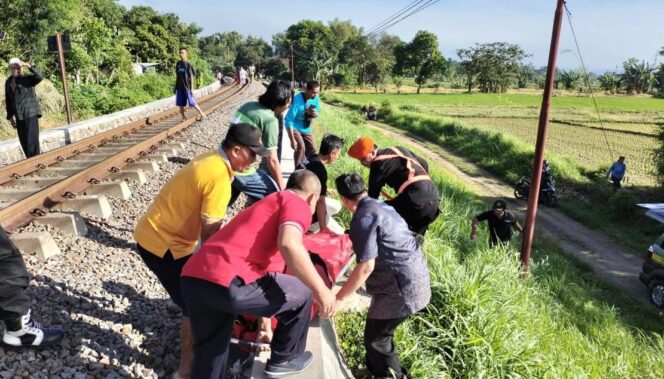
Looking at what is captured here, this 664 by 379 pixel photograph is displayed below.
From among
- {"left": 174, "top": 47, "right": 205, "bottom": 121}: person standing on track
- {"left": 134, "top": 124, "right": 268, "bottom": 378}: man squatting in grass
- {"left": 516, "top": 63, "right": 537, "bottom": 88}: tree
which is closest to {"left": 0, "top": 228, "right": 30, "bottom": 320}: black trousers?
{"left": 134, "top": 124, "right": 268, "bottom": 378}: man squatting in grass

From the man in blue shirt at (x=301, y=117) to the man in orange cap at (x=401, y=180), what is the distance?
2.48m

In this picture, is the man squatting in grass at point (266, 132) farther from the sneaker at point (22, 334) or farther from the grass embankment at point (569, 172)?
the grass embankment at point (569, 172)

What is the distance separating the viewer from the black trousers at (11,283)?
287cm

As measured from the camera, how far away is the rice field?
21.3 m

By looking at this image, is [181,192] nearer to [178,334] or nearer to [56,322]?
[178,334]

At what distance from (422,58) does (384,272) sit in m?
71.4

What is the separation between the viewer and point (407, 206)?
4422 millimetres

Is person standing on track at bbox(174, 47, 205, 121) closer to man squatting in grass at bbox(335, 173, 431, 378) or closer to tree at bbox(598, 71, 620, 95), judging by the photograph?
man squatting in grass at bbox(335, 173, 431, 378)

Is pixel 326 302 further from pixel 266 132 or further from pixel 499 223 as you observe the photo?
pixel 499 223

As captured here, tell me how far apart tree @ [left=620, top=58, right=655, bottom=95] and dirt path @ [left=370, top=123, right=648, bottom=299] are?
62391 millimetres

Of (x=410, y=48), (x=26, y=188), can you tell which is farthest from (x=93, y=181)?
(x=410, y=48)

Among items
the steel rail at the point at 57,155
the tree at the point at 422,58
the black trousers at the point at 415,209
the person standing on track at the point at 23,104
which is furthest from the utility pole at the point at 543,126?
the tree at the point at 422,58

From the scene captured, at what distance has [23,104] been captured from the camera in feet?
24.9

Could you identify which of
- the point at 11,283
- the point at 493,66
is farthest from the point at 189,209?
the point at 493,66
